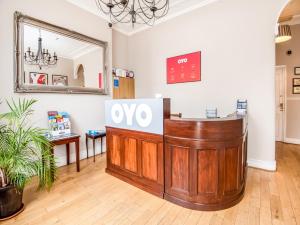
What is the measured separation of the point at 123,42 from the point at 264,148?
164 inches

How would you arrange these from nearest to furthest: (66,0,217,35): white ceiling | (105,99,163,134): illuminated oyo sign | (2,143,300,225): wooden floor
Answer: (2,143,300,225): wooden floor, (105,99,163,134): illuminated oyo sign, (66,0,217,35): white ceiling

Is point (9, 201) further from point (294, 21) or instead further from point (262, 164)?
point (294, 21)

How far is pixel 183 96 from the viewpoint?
3768 millimetres

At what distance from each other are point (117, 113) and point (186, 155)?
1.24m

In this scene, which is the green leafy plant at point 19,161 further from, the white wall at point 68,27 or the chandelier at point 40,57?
the chandelier at point 40,57

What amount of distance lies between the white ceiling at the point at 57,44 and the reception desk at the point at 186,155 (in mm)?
1784

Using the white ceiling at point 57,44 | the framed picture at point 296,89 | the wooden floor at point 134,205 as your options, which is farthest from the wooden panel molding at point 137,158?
the framed picture at point 296,89

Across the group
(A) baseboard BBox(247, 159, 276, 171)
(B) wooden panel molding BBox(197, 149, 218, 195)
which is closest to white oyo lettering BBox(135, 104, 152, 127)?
(B) wooden panel molding BBox(197, 149, 218, 195)

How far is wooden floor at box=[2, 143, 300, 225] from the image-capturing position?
1689 mm

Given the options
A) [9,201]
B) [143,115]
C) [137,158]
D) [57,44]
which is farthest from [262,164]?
[57,44]

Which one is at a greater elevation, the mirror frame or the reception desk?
the mirror frame

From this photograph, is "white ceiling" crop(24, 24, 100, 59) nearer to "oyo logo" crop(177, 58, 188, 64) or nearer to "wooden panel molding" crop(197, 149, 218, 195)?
"oyo logo" crop(177, 58, 188, 64)

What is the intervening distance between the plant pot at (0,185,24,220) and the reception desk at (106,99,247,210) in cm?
135

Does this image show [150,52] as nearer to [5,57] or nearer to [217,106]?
[217,106]
